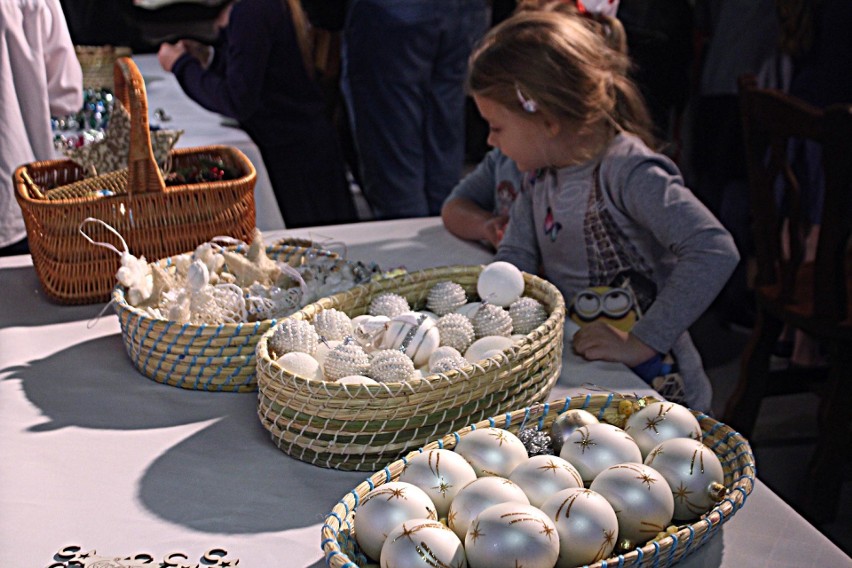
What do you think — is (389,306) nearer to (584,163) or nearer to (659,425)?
(659,425)

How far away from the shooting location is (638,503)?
0.67 m

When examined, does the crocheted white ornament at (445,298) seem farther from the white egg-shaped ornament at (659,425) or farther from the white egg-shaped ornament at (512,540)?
the white egg-shaped ornament at (512,540)

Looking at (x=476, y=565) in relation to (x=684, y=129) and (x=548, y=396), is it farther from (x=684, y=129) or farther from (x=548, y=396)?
(x=684, y=129)

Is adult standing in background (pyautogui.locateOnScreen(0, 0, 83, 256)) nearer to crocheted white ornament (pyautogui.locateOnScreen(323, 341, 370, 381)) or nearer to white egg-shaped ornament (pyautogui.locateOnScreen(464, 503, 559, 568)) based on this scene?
crocheted white ornament (pyautogui.locateOnScreen(323, 341, 370, 381))

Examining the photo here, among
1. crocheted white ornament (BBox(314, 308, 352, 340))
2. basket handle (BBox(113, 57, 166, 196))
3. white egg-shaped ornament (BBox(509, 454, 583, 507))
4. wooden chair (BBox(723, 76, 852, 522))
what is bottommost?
wooden chair (BBox(723, 76, 852, 522))

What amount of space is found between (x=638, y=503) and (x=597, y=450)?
0.23 ft

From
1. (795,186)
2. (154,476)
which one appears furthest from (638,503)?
(795,186)

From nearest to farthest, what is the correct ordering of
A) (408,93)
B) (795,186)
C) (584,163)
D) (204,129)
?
(584,163) < (795,186) < (204,129) < (408,93)

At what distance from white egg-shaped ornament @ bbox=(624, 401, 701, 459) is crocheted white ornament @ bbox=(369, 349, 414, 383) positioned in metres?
0.22

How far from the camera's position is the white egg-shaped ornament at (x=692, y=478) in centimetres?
71

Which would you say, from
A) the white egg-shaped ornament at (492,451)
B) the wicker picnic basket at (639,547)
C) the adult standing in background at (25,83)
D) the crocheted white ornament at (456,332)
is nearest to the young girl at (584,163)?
the crocheted white ornament at (456,332)

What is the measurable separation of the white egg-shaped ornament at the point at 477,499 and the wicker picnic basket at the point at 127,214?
30.4 inches

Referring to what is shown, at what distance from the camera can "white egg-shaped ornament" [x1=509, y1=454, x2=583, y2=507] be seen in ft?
2.25

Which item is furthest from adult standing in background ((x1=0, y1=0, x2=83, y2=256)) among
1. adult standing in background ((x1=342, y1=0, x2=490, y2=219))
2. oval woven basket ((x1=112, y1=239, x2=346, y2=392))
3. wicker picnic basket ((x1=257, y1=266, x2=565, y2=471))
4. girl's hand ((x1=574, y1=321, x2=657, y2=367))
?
girl's hand ((x1=574, y1=321, x2=657, y2=367))
